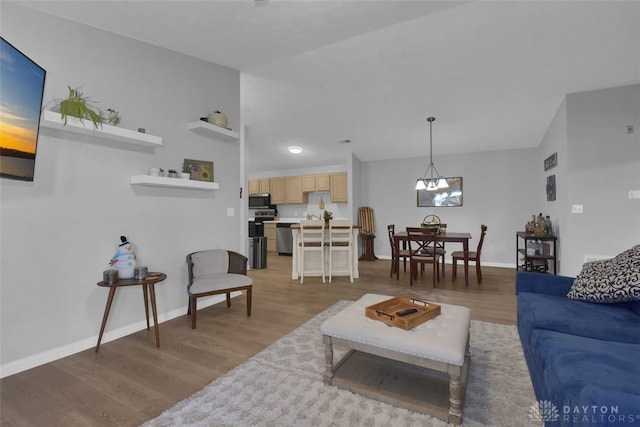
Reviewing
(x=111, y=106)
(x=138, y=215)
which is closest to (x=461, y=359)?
(x=138, y=215)

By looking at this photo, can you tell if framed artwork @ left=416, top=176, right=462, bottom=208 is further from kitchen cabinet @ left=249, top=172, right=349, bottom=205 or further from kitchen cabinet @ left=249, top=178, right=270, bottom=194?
kitchen cabinet @ left=249, top=178, right=270, bottom=194

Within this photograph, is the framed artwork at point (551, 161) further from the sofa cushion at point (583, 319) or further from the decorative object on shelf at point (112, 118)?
the decorative object on shelf at point (112, 118)

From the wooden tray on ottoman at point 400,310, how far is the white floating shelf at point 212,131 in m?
2.49

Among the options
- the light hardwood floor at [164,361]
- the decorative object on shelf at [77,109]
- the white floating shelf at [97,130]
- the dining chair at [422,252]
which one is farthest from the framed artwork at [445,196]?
the decorative object on shelf at [77,109]

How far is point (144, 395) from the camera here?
1.68 metres

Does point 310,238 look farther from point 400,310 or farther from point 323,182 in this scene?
point 323,182

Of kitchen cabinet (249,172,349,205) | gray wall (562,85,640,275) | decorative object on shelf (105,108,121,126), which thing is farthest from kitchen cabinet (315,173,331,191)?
decorative object on shelf (105,108,121,126)

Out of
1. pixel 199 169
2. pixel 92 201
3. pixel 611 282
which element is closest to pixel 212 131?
pixel 199 169

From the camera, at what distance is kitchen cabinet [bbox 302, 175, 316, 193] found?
7.44 metres

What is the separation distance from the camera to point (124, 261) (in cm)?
229

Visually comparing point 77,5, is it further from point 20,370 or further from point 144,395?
point 144,395

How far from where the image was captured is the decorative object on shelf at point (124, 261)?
89.8 inches

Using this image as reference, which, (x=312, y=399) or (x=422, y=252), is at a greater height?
(x=422, y=252)

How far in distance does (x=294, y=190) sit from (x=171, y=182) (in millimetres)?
5050
